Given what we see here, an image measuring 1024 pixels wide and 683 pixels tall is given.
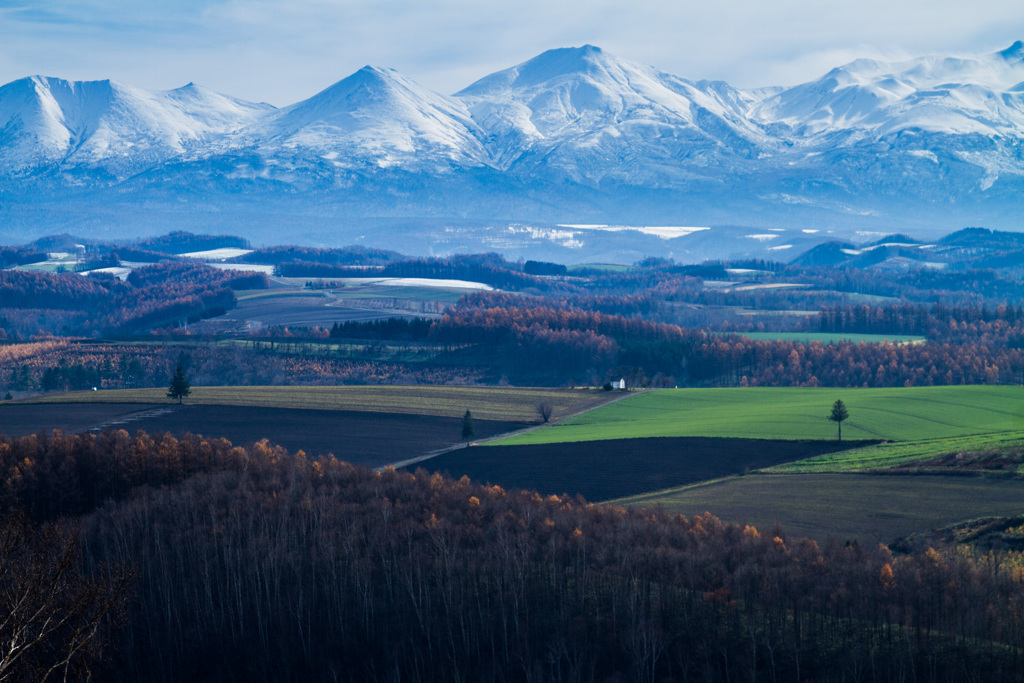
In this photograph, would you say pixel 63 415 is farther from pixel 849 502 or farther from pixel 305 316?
pixel 305 316

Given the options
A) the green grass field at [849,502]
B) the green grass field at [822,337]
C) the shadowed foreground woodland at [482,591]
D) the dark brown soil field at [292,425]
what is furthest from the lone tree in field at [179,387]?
the green grass field at [822,337]

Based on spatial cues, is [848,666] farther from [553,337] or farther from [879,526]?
[553,337]

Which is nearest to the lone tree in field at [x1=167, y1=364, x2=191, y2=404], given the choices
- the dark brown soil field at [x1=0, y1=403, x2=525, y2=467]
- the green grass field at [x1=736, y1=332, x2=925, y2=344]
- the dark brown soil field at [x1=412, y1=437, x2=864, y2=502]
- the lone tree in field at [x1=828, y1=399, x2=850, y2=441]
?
the dark brown soil field at [x1=0, y1=403, x2=525, y2=467]

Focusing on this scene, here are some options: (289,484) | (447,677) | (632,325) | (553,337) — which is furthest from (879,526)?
(632,325)

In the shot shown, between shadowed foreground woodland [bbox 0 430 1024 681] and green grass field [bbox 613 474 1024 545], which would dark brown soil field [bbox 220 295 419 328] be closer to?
shadowed foreground woodland [bbox 0 430 1024 681]

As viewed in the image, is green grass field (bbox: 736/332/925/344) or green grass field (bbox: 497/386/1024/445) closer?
green grass field (bbox: 497/386/1024/445)

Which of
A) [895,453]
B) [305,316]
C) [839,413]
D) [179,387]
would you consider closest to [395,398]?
[179,387]

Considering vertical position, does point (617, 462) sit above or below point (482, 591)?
above
